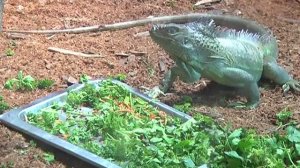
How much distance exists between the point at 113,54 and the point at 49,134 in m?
1.72

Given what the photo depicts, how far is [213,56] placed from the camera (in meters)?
5.79

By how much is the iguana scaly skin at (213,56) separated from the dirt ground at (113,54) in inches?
6.9

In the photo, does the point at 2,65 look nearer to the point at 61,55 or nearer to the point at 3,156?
the point at 61,55

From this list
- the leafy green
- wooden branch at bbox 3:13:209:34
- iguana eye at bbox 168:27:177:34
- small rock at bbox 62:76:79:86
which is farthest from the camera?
wooden branch at bbox 3:13:209:34

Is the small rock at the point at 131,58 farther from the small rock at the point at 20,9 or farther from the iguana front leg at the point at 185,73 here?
the small rock at the point at 20,9

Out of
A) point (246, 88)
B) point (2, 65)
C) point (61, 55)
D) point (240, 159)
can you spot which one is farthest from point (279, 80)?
point (2, 65)

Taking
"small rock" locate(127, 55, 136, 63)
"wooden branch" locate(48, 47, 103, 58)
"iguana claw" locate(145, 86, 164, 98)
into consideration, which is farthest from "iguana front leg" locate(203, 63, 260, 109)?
"wooden branch" locate(48, 47, 103, 58)

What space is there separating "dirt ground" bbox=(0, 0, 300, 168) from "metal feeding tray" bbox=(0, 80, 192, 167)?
7 cm

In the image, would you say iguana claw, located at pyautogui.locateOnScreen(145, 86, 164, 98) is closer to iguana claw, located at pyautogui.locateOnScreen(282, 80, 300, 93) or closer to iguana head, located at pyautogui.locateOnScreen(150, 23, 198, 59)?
iguana head, located at pyautogui.locateOnScreen(150, 23, 198, 59)

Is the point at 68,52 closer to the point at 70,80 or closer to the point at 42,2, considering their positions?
the point at 70,80

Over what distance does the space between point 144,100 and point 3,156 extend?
53.3 inches

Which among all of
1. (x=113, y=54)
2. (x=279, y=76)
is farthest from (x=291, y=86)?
(x=113, y=54)

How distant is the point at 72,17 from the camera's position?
7.39m

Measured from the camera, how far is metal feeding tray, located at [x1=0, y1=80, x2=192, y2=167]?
4852mm
